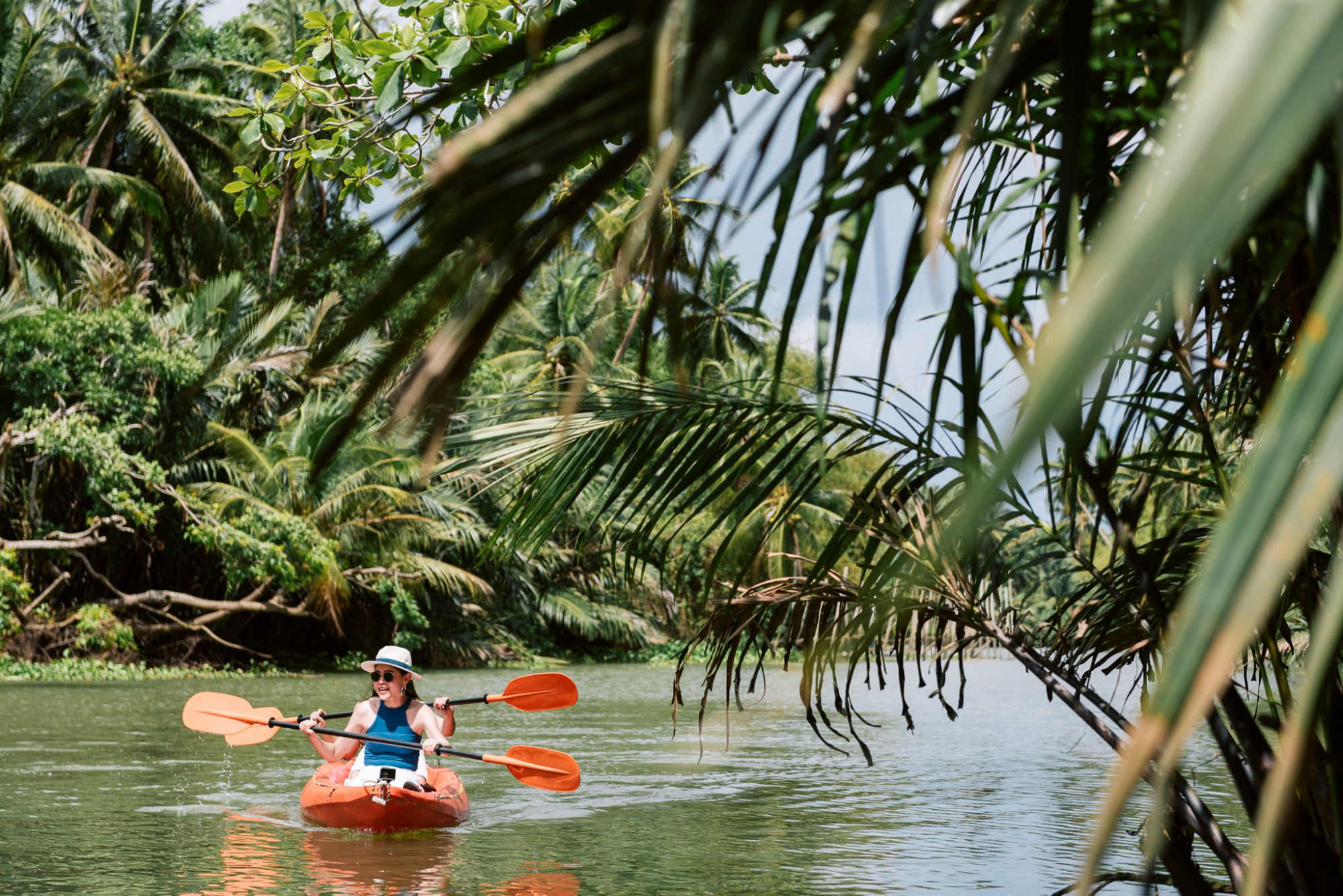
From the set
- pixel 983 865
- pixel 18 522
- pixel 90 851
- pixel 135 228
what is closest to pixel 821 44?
pixel 983 865

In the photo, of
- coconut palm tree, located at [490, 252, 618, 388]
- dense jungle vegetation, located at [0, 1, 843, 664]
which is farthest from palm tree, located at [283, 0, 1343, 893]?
coconut palm tree, located at [490, 252, 618, 388]

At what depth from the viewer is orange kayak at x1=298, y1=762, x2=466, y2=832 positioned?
798 cm

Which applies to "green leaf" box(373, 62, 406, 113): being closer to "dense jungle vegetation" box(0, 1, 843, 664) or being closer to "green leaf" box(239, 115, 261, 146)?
"green leaf" box(239, 115, 261, 146)

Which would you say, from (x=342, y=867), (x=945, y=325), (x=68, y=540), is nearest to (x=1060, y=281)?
(x=945, y=325)

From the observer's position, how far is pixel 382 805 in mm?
7992

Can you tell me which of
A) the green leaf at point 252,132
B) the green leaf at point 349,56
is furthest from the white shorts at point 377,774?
the green leaf at point 349,56

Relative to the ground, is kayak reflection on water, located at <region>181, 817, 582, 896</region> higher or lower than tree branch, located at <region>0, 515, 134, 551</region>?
lower

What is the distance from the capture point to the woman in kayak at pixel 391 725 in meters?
8.39

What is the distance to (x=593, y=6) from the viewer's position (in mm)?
1360

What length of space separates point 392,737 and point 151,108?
2157cm

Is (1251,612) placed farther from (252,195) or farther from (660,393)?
(252,195)

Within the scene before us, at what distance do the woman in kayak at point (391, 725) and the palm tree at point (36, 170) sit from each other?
15363 mm

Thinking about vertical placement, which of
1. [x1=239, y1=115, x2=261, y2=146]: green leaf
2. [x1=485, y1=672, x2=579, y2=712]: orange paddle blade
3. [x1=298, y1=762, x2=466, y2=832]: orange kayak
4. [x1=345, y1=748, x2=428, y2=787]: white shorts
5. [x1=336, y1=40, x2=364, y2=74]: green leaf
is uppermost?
[x1=336, y1=40, x2=364, y2=74]: green leaf

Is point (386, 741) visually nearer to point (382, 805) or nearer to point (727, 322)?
point (382, 805)
